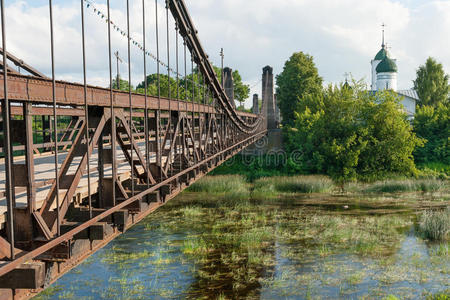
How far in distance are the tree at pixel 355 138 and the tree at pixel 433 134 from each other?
3.04 metres

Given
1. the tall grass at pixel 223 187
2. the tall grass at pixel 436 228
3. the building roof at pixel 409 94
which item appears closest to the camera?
the tall grass at pixel 436 228

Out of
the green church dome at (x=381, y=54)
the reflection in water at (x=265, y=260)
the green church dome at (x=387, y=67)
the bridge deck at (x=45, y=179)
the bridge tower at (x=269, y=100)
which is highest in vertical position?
the green church dome at (x=381, y=54)

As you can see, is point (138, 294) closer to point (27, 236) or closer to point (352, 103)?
point (27, 236)

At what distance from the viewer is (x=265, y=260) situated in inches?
518

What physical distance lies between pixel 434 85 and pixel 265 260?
40.7 meters

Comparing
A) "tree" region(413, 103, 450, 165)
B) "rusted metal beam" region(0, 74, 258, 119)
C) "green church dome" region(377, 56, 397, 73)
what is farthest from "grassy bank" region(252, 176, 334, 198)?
"green church dome" region(377, 56, 397, 73)

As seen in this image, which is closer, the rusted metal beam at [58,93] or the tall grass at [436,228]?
the rusted metal beam at [58,93]

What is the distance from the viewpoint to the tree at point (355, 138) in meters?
28.8

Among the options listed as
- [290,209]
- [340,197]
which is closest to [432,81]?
[340,197]

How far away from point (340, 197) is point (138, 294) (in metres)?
15.9

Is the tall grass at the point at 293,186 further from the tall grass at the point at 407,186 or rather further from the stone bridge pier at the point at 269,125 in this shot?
the stone bridge pier at the point at 269,125

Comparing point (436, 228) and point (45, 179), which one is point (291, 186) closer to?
point (436, 228)

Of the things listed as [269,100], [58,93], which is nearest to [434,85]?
[269,100]

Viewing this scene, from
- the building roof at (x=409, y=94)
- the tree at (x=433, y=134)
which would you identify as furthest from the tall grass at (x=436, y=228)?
the building roof at (x=409, y=94)
